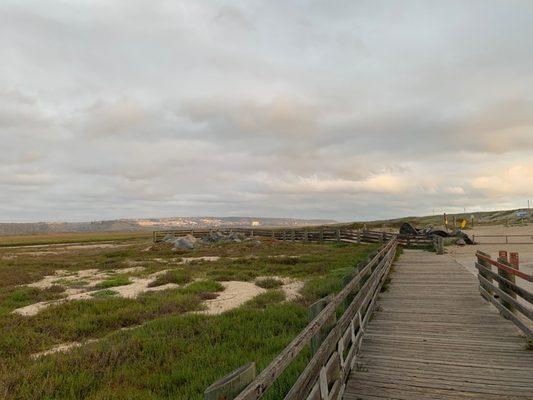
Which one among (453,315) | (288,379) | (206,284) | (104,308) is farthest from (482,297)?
(104,308)

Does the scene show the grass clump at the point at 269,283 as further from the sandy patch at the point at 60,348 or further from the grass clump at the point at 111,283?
the sandy patch at the point at 60,348

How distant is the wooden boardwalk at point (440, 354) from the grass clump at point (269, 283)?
16.4ft

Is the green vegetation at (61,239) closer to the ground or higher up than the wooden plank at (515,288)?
closer to the ground

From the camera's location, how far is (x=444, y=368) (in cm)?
534

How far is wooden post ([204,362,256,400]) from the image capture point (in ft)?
6.93

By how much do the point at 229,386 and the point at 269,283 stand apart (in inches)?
497

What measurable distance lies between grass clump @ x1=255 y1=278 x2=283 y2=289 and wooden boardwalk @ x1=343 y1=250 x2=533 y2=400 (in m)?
5.00

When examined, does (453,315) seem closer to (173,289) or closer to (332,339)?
(332,339)

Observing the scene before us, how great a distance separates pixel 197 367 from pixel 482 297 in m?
8.10

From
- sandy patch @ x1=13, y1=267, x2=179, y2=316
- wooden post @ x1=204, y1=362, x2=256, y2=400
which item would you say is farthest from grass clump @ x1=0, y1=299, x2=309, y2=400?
sandy patch @ x1=13, y1=267, x2=179, y2=316

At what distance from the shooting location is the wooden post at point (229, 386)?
6.93 feet

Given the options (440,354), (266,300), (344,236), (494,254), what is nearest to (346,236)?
(344,236)

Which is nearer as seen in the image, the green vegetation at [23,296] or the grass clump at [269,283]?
the green vegetation at [23,296]

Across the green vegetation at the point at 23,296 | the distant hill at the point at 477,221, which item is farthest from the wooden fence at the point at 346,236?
the distant hill at the point at 477,221
